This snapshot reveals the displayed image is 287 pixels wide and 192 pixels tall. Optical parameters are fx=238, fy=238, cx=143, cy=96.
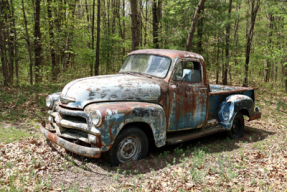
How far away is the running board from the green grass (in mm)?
3843

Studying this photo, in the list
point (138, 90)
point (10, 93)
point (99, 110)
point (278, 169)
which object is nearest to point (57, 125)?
point (99, 110)

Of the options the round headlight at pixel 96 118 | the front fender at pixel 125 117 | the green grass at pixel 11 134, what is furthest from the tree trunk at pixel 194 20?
the round headlight at pixel 96 118

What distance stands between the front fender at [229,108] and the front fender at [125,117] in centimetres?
248

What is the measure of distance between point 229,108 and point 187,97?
5.56 ft

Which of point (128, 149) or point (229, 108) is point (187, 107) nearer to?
point (229, 108)

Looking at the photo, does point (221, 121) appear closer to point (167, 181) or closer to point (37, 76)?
point (167, 181)

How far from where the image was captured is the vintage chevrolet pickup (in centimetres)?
410

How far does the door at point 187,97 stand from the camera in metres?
5.35

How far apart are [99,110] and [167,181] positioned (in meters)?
1.62

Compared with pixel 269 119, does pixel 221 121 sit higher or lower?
higher

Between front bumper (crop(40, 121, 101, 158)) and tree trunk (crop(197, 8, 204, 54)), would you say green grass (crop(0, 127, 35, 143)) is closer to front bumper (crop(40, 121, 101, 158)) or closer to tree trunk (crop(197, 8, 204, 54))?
front bumper (crop(40, 121, 101, 158))

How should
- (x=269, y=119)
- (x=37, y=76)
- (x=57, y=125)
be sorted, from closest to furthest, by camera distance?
(x=57, y=125), (x=269, y=119), (x=37, y=76)

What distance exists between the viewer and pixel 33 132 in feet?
22.9

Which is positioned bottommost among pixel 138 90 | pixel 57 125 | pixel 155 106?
pixel 57 125
